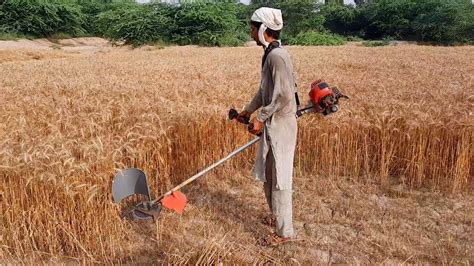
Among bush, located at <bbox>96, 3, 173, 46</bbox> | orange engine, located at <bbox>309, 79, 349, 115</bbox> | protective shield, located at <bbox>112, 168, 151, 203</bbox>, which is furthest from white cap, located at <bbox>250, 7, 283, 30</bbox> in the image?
→ bush, located at <bbox>96, 3, 173, 46</bbox>

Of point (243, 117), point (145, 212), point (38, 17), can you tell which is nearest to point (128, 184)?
point (145, 212)

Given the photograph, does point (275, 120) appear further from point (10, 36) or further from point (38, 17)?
point (38, 17)

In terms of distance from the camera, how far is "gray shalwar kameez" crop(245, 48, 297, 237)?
2898 millimetres

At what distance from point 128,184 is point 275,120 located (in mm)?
1300

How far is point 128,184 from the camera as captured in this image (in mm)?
3070

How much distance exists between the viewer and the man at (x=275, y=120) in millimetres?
2889

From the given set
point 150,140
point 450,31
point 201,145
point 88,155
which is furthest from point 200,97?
point 450,31

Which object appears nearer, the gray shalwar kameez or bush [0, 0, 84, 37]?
the gray shalwar kameez

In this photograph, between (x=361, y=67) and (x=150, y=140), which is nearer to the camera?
(x=150, y=140)

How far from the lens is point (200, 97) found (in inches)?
235

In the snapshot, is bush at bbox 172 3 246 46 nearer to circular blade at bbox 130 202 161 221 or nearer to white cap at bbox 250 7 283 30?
white cap at bbox 250 7 283 30

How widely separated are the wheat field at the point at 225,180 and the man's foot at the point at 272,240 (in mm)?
58

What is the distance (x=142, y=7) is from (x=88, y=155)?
33.5 m

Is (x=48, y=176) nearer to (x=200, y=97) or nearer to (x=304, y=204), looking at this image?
(x=304, y=204)
